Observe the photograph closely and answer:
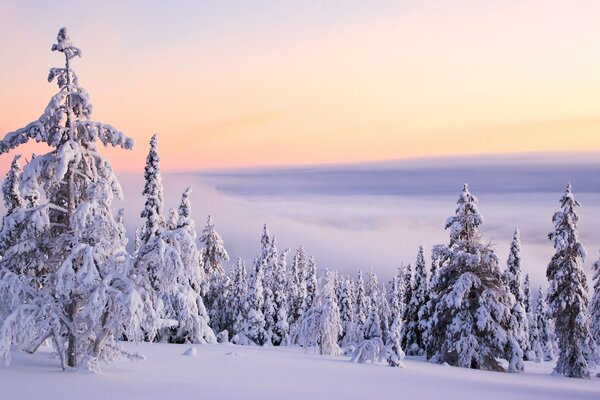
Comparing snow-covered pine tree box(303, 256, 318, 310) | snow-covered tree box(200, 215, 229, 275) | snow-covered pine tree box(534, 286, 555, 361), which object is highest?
snow-covered tree box(200, 215, 229, 275)

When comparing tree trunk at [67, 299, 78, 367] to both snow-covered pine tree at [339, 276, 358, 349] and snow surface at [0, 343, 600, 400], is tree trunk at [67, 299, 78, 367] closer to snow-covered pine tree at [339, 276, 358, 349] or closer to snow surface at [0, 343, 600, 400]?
snow surface at [0, 343, 600, 400]

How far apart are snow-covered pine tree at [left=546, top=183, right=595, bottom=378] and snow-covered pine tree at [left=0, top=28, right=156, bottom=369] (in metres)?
31.9

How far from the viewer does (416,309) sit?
172ft

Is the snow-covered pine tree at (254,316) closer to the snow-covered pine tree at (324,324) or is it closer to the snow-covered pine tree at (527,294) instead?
the snow-covered pine tree at (324,324)

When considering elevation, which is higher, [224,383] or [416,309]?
[416,309]

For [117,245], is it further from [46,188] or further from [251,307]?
[251,307]

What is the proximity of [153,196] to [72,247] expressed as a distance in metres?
22.5

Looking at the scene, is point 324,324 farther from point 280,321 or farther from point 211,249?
point 280,321

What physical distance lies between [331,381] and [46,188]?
11659 mm

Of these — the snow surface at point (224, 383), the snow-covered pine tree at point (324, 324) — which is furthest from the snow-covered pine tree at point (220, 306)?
the snow surface at point (224, 383)

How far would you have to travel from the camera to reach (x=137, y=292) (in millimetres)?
16234

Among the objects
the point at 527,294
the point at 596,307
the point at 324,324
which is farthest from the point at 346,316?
the point at 596,307

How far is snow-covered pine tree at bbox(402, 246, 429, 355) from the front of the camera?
1982 inches

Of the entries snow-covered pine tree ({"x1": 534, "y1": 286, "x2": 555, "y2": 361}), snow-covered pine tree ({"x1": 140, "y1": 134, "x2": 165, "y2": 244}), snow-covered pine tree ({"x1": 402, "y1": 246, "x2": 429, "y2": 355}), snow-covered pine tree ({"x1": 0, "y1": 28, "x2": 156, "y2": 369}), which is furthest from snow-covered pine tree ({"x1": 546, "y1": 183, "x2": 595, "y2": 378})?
snow-covered pine tree ({"x1": 534, "y1": 286, "x2": 555, "y2": 361})
